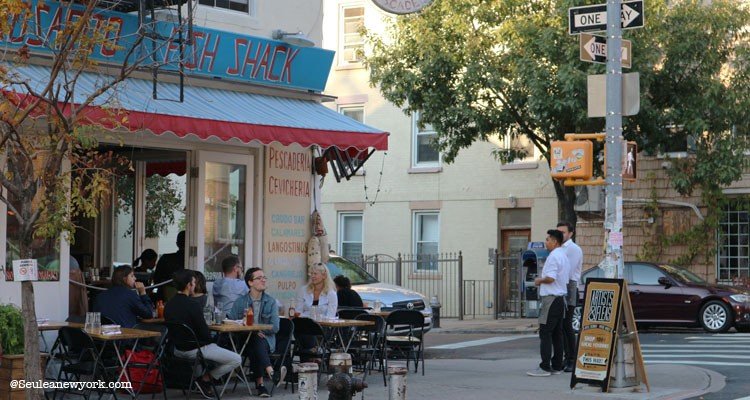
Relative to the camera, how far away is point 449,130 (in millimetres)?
25984

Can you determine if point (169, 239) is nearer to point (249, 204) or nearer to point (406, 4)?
point (249, 204)

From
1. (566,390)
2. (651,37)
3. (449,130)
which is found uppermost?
(651,37)

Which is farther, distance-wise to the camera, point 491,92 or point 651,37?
point 491,92

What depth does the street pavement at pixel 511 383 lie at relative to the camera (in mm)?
12631

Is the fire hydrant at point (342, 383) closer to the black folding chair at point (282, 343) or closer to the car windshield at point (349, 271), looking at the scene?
the black folding chair at point (282, 343)

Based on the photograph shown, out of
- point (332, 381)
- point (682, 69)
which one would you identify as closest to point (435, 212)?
point (682, 69)

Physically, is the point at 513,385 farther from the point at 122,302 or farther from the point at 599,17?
the point at 122,302

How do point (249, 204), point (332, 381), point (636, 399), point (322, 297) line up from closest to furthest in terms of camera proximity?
point (332, 381) → point (636, 399) → point (322, 297) → point (249, 204)

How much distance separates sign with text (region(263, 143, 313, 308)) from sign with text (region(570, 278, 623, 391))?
14.9 ft

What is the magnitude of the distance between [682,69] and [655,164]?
14.2ft

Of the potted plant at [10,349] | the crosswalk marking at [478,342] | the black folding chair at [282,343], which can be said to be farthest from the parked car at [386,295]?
the potted plant at [10,349]

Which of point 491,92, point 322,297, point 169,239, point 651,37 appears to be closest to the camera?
point 322,297

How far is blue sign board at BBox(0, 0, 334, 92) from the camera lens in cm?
1298

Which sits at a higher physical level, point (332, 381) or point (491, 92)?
point (491, 92)
